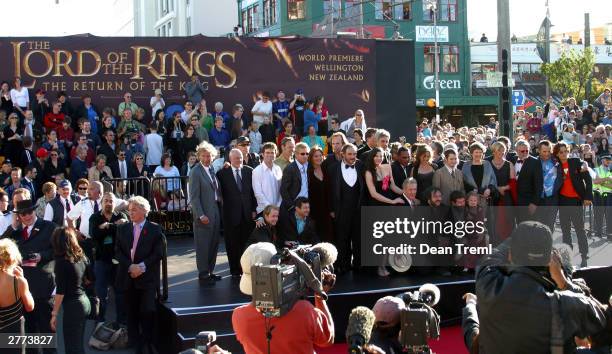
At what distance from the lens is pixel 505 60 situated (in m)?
14.0

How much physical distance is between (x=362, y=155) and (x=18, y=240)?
419 centimetres

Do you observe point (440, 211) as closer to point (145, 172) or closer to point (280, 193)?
point (280, 193)

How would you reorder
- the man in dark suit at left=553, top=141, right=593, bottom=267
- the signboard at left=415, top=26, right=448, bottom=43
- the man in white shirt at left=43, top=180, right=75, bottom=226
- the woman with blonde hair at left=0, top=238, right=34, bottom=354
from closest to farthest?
the woman with blonde hair at left=0, top=238, right=34, bottom=354 → the man in white shirt at left=43, top=180, right=75, bottom=226 → the man in dark suit at left=553, top=141, right=593, bottom=267 → the signboard at left=415, top=26, right=448, bottom=43

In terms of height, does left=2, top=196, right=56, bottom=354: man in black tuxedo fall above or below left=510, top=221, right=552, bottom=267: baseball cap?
below

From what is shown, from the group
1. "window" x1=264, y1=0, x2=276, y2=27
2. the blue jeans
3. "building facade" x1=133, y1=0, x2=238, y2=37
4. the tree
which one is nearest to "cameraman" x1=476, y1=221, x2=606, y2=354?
the blue jeans

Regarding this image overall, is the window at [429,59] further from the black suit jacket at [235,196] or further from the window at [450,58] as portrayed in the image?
the black suit jacket at [235,196]

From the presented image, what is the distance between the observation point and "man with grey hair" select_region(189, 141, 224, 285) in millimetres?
9086

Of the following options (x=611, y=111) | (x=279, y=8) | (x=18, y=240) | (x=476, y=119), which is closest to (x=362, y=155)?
(x=18, y=240)

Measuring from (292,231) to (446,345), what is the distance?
2.07m

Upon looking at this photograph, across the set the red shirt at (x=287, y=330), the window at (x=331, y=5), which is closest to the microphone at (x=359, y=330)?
the red shirt at (x=287, y=330)

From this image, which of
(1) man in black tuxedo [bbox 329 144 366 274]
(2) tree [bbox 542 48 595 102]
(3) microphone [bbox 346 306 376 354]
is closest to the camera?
(3) microphone [bbox 346 306 376 354]

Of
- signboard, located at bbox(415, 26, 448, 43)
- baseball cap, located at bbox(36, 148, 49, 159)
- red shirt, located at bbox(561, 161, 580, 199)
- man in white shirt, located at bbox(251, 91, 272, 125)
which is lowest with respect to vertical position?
red shirt, located at bbox(561, 161, 580, 199)

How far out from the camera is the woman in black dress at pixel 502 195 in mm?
10359

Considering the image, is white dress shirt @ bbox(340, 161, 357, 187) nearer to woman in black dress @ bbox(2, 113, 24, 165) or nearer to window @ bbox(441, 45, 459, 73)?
woman in black dress @ bbox(2, 113, 24, 165)
